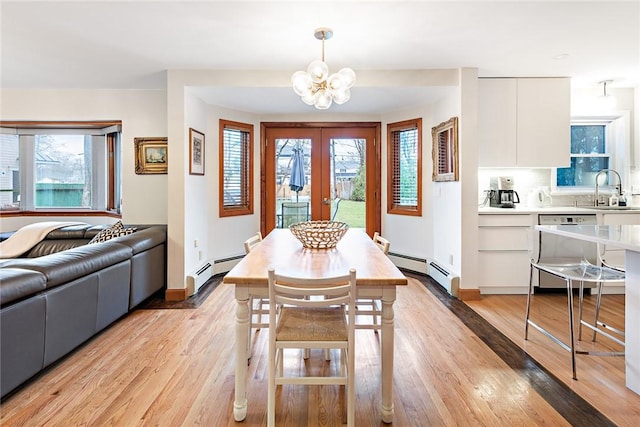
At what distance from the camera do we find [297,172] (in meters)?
5.11

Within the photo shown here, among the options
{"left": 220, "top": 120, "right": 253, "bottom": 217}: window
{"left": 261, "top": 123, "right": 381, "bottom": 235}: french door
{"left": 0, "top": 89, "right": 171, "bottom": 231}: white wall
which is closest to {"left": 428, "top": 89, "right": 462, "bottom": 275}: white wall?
{"left": 261, "top": 123, "right": 381, "bottom": 235}: french door

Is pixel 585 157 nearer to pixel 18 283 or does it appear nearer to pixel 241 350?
pixel 241 350

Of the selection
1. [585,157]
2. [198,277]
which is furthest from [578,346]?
[198,277]

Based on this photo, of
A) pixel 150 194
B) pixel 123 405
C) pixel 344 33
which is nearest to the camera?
pixel 123 405

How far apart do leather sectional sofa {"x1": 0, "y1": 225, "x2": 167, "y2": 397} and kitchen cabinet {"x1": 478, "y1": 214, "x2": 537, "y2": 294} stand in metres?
3.42

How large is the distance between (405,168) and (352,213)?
3.31 feet

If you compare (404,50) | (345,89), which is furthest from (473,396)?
(404,50)

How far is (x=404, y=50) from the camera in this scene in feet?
10.3

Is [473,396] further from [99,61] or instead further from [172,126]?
[99,61]

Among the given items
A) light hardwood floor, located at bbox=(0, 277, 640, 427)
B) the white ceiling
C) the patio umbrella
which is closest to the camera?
light hardwood floor, located at bbox=(0, 277, 640, 427)

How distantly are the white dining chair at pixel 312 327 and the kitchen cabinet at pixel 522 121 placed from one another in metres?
2.96

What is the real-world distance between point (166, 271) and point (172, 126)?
5.14 feet

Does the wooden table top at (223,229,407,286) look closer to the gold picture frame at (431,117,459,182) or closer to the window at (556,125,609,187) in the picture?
the gold picture frame at (431,117,459,182)

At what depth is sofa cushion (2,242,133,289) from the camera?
6.75 feet
